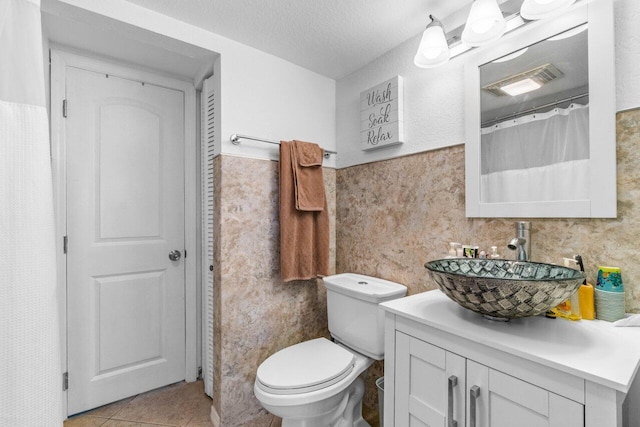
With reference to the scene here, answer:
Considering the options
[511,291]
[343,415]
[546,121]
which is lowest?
[343,415]

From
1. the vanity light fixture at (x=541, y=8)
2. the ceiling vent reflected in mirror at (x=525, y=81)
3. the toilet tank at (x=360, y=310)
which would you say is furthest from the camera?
the toilet tank at (x=360, y=310)

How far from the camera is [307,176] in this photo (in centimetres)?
176

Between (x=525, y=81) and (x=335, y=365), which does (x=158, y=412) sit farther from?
(x=525, y=81)

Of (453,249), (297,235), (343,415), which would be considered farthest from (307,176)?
(343,415)

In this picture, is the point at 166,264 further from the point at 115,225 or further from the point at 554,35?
the point at 554,35

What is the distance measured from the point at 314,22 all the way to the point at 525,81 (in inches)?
38.8

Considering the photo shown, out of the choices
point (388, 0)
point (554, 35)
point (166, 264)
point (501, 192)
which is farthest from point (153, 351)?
point (554, 35)

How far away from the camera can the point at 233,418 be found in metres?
1.59

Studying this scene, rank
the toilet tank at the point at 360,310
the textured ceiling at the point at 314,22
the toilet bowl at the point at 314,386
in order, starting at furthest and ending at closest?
the toilet tank at the point at 360,310 → the textured ceiling at the point at 314,22 → the toilet bowl at the point at 314,386

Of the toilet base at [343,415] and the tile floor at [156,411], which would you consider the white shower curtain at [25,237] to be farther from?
the tile floor at [156,411]

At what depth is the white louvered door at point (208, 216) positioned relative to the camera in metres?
1.86

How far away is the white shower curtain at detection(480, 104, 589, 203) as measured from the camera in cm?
103

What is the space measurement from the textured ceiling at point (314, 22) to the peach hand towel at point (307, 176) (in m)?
0.56

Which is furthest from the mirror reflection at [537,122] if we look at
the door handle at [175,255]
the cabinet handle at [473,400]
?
the door handle at [175,255]
